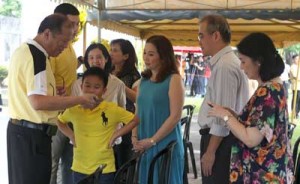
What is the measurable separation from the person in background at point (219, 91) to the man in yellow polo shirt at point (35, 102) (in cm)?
71

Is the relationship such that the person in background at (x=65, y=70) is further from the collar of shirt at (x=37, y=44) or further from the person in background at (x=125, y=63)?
the collar of shirt at (x=37, y=44)

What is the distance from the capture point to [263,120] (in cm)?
208

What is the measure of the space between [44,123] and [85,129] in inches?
9.8

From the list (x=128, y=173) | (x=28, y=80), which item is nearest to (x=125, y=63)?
(x=28, y=80)

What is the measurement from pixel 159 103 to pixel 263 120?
85 cm

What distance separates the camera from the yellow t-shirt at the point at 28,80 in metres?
2.29

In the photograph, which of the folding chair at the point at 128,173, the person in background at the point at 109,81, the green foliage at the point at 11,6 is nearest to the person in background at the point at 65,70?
the person in background at the point at 109,81

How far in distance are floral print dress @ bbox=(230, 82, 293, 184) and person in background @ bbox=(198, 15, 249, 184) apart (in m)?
0.32

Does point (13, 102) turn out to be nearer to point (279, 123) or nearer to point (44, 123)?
point (44, 123)

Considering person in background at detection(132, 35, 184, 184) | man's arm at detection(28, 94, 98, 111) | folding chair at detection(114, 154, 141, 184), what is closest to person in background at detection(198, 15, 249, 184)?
person in background at detection(132, 35, 184, 184)

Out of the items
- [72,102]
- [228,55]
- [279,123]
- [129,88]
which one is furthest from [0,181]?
[279,123]

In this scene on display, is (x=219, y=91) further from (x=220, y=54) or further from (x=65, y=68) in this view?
(x=65, y=68)

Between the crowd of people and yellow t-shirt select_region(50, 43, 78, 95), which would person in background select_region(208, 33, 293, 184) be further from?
yellow t-shirt select_region(50, 43, 78, 95)

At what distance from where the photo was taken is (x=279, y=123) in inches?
82.9
